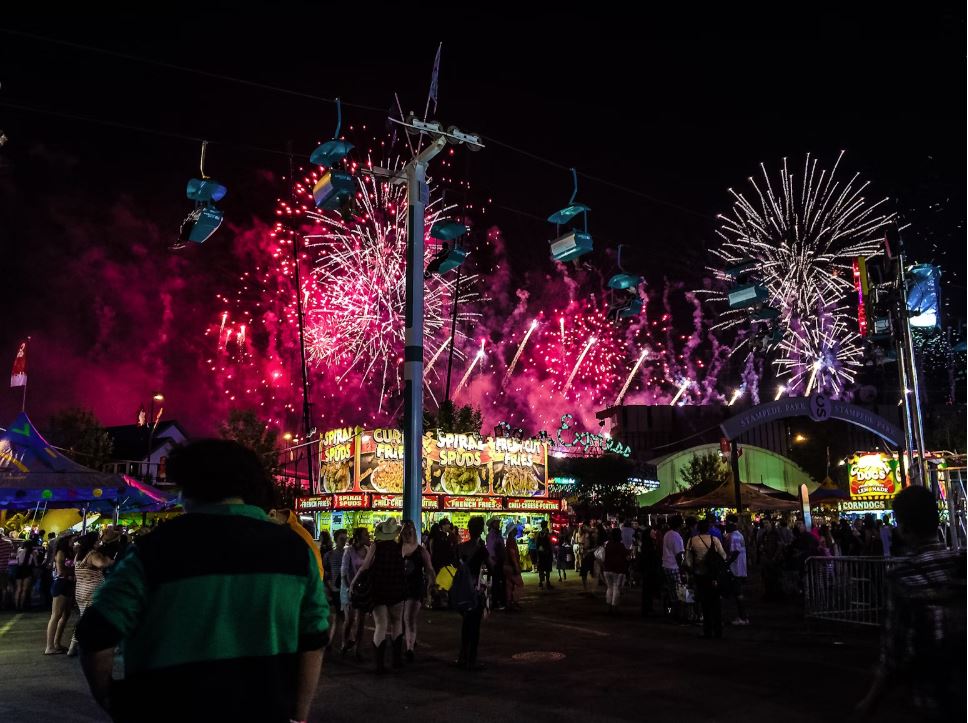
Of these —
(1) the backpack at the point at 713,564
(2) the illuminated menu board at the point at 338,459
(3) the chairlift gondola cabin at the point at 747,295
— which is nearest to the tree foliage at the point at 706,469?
(2) the illuminated menu board at the point at 338,459

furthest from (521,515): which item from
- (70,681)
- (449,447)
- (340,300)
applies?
(70,681)

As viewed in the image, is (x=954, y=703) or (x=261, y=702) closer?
(x=261, y=702)

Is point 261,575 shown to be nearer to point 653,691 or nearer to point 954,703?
point 954,703

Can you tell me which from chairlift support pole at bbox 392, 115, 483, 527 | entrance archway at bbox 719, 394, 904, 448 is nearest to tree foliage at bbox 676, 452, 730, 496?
entrance archway at bbox 719, 394, 904, 448

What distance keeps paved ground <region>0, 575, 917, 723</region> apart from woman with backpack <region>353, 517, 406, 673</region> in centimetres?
35

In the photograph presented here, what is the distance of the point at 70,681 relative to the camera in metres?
9.16

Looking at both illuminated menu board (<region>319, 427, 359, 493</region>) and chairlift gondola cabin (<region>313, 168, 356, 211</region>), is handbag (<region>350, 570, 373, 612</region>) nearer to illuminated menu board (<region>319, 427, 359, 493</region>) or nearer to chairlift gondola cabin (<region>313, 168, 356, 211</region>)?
chairlift gondola cabin (<region>313, 168, 356, 211</region>)

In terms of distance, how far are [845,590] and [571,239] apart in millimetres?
7488

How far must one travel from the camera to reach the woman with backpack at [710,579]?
39.9 ft

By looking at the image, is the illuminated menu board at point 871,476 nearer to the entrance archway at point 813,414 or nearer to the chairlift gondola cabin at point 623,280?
the entrance archway at point 813,414

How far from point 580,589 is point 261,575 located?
856 inches

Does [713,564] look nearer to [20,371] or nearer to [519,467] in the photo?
[519,467]

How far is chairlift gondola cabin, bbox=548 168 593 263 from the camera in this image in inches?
551

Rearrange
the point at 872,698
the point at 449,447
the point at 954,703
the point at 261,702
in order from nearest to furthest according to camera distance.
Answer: the point at 261,702, the point at 954,703, the point at 872,698, the point at 449,447
